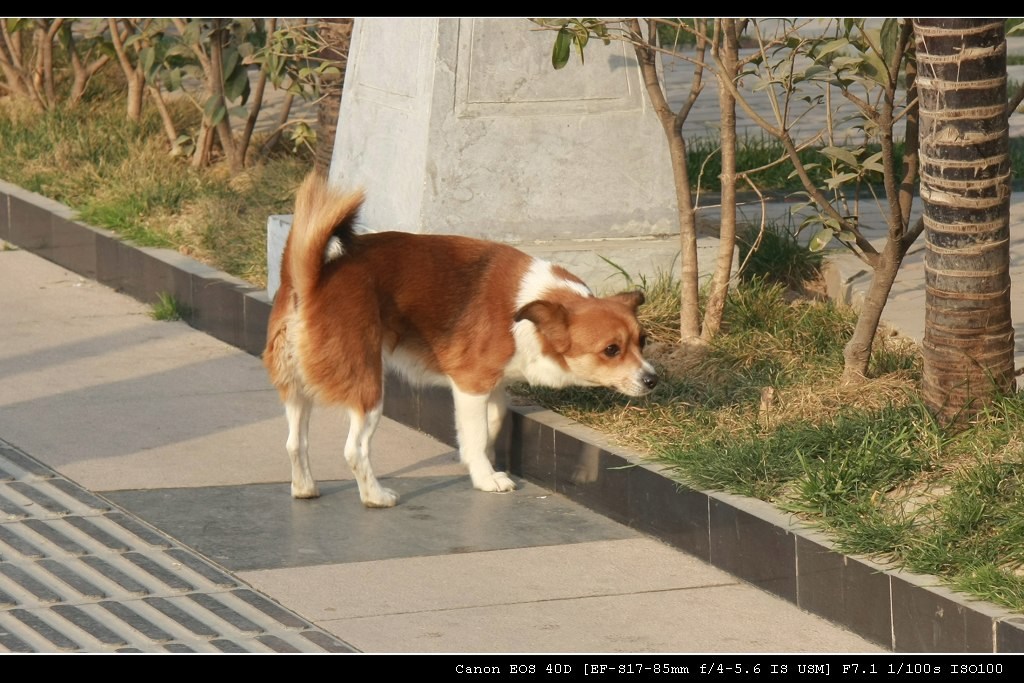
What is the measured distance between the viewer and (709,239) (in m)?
8.30

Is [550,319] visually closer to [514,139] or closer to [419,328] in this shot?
[419,328]

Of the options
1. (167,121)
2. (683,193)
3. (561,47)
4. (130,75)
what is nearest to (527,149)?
(683,193)

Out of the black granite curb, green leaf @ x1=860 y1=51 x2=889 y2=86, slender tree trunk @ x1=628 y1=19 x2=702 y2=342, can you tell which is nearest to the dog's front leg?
the black granite curb

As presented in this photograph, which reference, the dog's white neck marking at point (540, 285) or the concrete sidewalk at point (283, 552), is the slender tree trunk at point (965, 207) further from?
the dog's white neck marking at point (540, 285)

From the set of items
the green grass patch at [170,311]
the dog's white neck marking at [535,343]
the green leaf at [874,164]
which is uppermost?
the green leaf at [874,164]

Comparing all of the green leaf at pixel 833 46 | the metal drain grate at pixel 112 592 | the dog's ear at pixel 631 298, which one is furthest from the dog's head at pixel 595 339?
the metal drain grate at pixel 112 592

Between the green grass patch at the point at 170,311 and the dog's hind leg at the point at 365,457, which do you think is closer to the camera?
the dog's hind leg at the point at 365,457

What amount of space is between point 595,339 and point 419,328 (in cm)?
73

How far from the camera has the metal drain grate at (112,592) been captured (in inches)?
194

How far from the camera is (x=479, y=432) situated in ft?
21.3

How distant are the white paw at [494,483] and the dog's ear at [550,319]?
697 mm

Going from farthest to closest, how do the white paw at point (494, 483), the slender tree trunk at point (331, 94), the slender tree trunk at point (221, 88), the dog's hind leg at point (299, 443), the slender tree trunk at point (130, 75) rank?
the slender tree trunk at point (130, 75) < the slender tree trunk at point (221, 88) < the slender tree trunk at point (331, 94) < the white paw at point (494, 483) < the dog's hind leg at point (299, 443)

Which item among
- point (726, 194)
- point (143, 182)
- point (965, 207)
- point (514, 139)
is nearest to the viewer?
point (965, 207)

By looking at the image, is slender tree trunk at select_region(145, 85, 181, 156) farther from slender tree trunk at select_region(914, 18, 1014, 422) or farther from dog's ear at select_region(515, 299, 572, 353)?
slender tree trunk at select_region(914, 18, 1014, 422)
